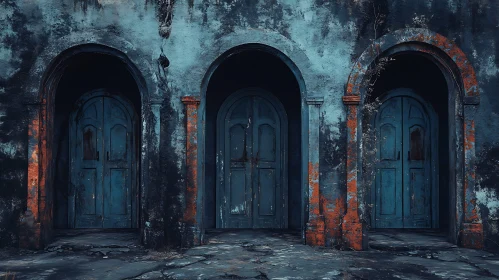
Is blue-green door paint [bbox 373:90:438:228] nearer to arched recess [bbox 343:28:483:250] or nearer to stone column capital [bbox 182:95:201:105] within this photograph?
arched recess [bbox 343:28:483:250]

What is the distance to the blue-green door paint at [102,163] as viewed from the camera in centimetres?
804

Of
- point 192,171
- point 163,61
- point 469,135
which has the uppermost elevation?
point 163,61

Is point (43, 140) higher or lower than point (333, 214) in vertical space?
higher

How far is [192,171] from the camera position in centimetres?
664

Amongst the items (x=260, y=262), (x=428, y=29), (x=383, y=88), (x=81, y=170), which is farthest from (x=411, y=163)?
(x=81, y=170)

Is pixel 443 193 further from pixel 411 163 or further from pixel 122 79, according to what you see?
pixel 122 79

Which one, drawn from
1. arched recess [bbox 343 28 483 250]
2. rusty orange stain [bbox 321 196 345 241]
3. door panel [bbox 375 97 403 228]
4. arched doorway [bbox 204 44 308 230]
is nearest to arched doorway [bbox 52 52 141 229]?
arched doorway [bbox 204 44 308 230]

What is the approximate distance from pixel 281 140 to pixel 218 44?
223 centimetres

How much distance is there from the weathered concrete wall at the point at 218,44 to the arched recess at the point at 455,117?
0.39 feet

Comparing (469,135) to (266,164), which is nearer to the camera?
(469,135)

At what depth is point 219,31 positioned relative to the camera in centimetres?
674

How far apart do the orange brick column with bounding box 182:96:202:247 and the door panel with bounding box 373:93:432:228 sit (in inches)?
127

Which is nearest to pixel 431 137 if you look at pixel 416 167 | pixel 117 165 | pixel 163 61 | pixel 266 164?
pixel 416 167

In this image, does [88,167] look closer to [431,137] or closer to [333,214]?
[333,214]
